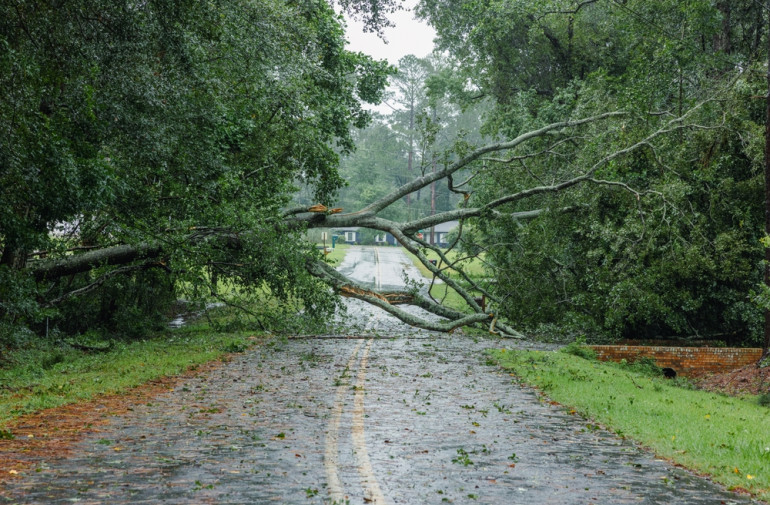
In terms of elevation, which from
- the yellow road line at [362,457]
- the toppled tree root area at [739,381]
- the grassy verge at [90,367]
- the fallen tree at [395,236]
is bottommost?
the toppled tree root area at [739,381]

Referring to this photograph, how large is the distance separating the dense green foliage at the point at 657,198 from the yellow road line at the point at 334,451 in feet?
31.7

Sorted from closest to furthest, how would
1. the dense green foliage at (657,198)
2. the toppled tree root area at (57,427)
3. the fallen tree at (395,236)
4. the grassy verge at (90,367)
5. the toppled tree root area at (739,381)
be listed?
the toppled tree root area at (57,427) → the grassy verge at (90,367) → the toppled tree root area at (739,381) → the fallen tree at (395,236) → the dense green foliage at (657,198)

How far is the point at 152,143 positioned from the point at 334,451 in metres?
7.90

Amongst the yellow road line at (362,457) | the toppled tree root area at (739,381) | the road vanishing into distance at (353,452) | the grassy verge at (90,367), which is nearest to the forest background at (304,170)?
the grassy verge at (90,367)

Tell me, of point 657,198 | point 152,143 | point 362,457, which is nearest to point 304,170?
point 152,143

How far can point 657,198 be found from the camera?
1888 centimetres

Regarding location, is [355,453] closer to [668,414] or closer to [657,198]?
[668,414]

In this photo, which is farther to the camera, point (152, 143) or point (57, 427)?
point (152, 143)

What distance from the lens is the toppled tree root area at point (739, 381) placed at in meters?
14.8

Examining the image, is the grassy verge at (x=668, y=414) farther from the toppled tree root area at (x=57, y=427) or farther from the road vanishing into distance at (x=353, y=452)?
the toppled tree root area at (x=57, y=427)

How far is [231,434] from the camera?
7.68m

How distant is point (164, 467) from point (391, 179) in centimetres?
8222

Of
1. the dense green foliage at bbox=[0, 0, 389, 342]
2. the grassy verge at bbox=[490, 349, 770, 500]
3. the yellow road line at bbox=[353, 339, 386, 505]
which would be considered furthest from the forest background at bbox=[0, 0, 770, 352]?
the yellow road line at bbox=[353, 339, 386, 505]

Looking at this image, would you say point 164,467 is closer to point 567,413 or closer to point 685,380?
point 567,413
